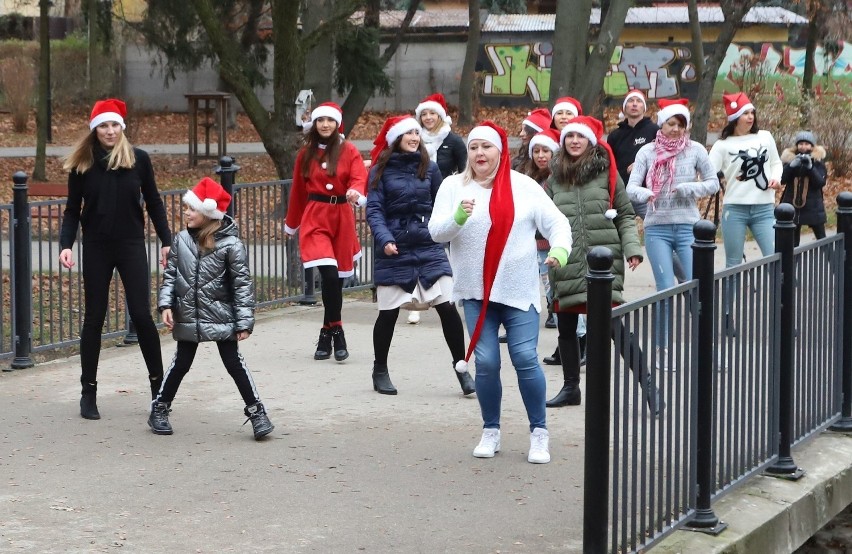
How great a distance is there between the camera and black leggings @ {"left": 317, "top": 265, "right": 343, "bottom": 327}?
9.45m

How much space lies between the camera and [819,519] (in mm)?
6445

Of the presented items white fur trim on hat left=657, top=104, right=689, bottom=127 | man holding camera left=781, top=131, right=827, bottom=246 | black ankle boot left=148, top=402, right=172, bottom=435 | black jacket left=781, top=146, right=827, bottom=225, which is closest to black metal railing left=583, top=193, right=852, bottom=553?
white fur trim on hat left=657, top=104, right=689, bottom=127

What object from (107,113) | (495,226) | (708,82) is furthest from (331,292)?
(708,82)

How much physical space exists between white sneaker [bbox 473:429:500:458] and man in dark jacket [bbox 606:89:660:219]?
4.73m

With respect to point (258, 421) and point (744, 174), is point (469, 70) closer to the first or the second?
point (744, 174)

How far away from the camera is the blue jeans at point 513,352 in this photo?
666 centimetres

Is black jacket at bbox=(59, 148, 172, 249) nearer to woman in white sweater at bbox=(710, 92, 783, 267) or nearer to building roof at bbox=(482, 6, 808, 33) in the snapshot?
woman in white sweater at bbox=(710, 92, 783, 267)

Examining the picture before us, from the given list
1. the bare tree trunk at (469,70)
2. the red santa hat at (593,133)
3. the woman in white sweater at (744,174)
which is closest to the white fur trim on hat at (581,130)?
the red santa hat at (593,133)

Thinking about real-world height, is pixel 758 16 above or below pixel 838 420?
above

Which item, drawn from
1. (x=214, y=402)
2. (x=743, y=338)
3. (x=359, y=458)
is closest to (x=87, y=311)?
(x=214, y=402)

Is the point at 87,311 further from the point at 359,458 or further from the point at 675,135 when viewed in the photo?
the point at 675,135

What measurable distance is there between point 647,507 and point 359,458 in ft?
6.92

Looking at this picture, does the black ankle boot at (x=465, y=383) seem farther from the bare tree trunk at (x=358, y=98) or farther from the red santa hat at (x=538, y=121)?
the bare tree trunk at (x=358, y=98)

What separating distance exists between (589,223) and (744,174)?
→ 3092mm
